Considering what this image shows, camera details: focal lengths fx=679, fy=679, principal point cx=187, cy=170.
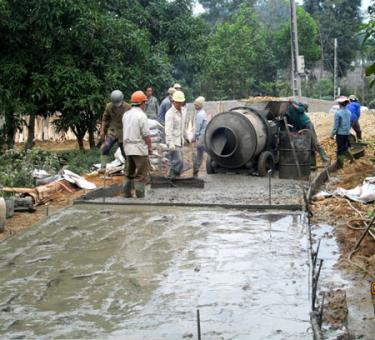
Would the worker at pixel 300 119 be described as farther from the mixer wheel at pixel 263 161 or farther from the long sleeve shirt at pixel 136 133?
the long sleeve shirt at pixel 136 133

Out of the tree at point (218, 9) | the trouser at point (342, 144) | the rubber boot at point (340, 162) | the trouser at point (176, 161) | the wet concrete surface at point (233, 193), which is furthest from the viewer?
the tree at point (218, 9)

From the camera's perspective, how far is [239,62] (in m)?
38.2

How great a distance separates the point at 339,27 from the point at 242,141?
111 feet

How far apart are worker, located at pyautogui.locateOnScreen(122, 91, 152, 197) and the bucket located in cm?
372

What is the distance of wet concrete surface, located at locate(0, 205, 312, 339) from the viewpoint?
5324 mm

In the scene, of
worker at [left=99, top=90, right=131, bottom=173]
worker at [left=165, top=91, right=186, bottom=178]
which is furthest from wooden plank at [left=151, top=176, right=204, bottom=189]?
worker at [left=99, top=90, right=131, bottom=173]

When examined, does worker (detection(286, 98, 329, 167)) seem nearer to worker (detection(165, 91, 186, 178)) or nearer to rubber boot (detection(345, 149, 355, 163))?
rubber boot (detection(345, 149, 355, 163))

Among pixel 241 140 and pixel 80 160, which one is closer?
pixel 241 140

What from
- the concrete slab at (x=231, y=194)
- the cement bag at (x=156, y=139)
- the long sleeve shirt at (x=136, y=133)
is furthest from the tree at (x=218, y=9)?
the long sleeve shirt at (x=136, y=133)

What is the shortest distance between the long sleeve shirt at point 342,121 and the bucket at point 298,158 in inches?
69.2

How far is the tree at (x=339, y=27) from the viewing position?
45.1 metres

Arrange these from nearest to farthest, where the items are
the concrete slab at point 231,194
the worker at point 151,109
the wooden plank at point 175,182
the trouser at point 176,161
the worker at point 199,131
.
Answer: the concrete slab at point 231,194
the wooden plank at point 175,182
the trouser at point 176,161
the worker at point 199,131
the worker at point 151,109

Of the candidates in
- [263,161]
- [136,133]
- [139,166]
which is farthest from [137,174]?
[263,161]

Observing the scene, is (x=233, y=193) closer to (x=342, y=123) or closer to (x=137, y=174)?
(x=137, y=174)
